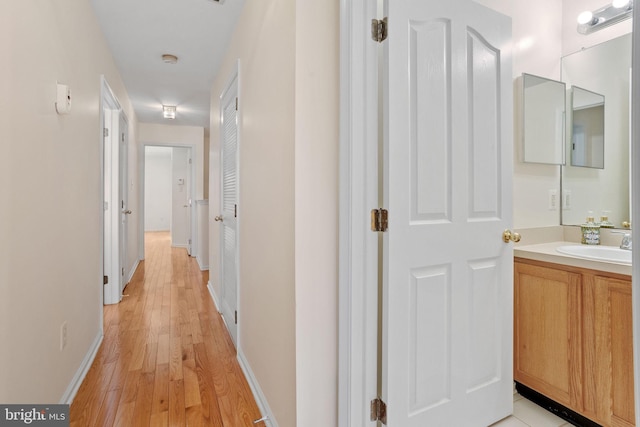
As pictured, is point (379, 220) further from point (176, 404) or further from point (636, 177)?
point (176, 404)

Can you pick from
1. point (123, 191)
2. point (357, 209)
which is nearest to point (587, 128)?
point (357, 209)

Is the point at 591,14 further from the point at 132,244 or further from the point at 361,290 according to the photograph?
the point at 132,244

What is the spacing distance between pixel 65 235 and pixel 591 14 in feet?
10.9

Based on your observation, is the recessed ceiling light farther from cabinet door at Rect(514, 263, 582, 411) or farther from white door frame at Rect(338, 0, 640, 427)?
cabinet door at Rect(514, 263, 582, 411)

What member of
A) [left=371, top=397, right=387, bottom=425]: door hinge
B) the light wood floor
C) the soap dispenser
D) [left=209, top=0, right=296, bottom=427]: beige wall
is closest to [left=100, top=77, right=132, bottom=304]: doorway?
the light wood floor

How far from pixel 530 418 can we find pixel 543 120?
172cm

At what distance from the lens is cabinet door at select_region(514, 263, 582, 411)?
1509 millimetres

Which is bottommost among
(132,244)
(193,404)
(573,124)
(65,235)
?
(193,404)

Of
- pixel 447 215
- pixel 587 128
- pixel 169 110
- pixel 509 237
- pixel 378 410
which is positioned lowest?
pixel 378 410

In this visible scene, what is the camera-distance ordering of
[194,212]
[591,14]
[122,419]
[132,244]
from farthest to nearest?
[194,212] < [132,244] < [591,14] < [122,419]

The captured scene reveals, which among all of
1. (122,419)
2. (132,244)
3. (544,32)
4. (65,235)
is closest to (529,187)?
(544,32)

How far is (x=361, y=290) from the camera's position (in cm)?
117

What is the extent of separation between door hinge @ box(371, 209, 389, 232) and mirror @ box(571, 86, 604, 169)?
166 cm

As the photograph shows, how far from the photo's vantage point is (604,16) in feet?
5.96
